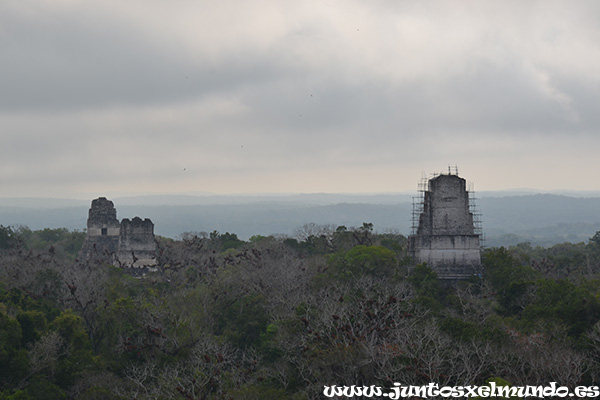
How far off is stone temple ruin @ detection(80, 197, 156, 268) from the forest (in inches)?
277

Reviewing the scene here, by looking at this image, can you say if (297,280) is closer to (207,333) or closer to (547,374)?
(207,333)

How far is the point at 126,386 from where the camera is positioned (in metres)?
20.5

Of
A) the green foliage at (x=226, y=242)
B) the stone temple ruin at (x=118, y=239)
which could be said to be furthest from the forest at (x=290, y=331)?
the green foliage at (x=226, y=242)

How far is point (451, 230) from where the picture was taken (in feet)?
107

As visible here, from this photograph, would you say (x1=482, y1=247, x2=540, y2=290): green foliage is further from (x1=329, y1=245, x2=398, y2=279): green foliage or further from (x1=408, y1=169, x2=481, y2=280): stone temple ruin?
(x1=329, y1=245, x2=398, y2=279): green foliage

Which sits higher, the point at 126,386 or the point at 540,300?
the point at 540,300

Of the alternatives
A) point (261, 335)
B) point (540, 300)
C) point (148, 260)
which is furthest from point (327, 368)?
point (148, 260)

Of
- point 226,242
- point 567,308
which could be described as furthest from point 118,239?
point 567,308

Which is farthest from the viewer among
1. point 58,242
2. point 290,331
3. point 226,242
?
point 58,242

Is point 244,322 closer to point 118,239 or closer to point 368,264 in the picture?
point 368,264

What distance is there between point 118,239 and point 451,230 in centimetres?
2126

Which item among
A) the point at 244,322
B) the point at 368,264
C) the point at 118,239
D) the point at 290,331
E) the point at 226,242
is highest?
the point at 118,239

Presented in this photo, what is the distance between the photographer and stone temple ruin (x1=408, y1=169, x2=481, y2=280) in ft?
107

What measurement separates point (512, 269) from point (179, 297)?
14086 millimetres
